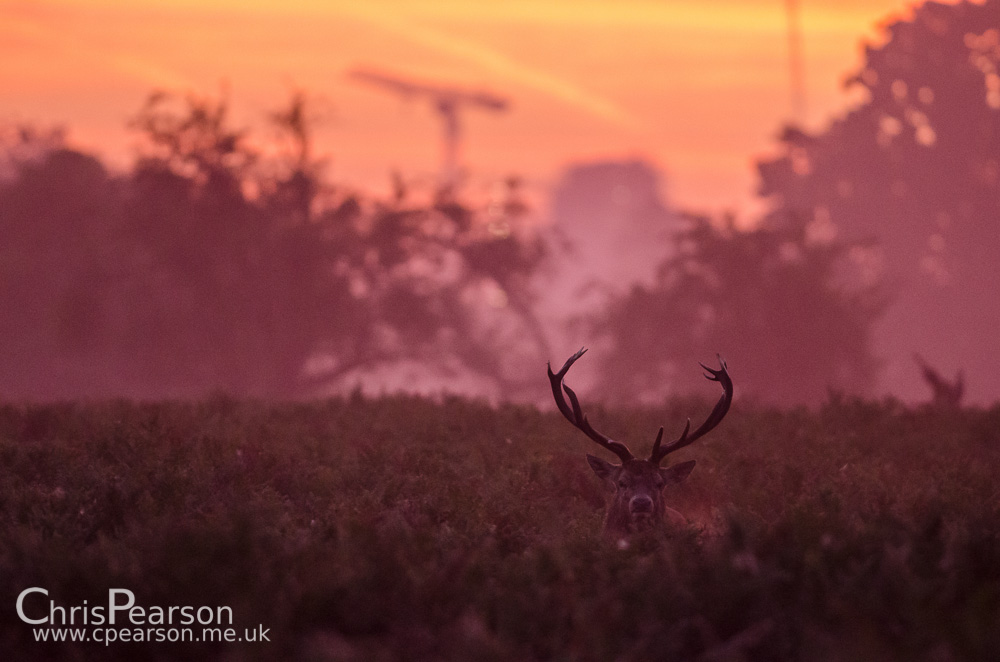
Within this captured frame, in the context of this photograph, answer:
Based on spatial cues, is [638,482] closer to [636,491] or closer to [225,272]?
[636,491]

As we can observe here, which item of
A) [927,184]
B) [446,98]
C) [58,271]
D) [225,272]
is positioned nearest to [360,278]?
[225,272]

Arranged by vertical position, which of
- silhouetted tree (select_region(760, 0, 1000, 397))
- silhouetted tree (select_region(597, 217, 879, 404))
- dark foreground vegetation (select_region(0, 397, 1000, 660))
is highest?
silhouetted tree (select_region(760, 0, 1000, 397))

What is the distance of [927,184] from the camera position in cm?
4947

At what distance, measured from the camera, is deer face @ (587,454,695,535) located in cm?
947

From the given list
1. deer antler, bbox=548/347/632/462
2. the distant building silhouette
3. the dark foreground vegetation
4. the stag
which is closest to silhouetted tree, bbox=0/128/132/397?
the distant building silhouette

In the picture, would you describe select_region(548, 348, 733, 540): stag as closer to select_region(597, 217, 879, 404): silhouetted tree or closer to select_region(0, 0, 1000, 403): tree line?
select_region(0, 0, 1000, 403): tree line

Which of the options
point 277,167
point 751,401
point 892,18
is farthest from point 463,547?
point 892,18

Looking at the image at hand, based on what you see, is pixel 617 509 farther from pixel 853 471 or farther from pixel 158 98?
pixel 158 98

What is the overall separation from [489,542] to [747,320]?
1316 inches

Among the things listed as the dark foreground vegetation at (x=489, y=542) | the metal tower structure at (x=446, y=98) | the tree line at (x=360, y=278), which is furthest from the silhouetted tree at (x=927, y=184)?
the metal tower structure at (x=446, y=98)

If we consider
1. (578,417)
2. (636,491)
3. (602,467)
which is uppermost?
(578,417)

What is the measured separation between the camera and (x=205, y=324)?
123 ft

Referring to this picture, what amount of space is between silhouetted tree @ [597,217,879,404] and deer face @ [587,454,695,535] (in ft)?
94.4

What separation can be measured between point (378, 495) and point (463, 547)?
224cm
